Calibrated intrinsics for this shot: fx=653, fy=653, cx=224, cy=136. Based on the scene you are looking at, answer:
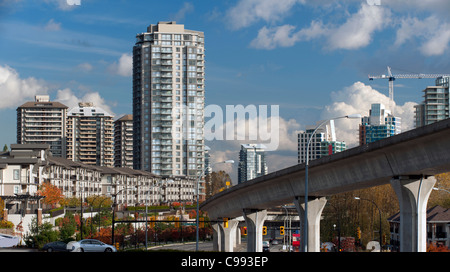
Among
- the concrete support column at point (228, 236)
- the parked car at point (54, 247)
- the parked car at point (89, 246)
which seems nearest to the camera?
the parked car at point (54, 247)

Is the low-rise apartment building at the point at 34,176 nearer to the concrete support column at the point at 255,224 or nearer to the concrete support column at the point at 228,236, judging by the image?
the concrete support column at the point at 228,236

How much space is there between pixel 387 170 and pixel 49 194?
92.1 m

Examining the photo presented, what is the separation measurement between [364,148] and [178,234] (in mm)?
100341

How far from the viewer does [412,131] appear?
134 ft

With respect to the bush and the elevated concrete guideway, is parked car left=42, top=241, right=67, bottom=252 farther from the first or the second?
the bush

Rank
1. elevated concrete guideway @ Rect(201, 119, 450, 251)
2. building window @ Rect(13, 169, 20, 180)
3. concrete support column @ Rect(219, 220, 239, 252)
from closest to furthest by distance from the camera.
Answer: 1. elevated concrete guideway @ Rect(201, 119, 450, 251)
2. concrete support column @ Rect(219, 220, 239, 252)
3. building window @ Rect(13, 169, 20, 180)

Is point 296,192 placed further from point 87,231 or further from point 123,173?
point 123,173

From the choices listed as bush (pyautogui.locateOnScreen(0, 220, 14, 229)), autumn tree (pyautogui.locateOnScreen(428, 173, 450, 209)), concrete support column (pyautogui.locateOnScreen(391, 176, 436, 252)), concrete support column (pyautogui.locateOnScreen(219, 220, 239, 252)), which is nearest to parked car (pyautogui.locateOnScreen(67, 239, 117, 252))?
concrete support column (pyautogui.locateOnScreen(391, 176, 436, 252))

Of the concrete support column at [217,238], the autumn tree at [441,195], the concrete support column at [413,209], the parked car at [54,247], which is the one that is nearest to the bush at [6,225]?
the concrete support column at [217,238]

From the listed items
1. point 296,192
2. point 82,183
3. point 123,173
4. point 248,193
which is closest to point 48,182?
point 82,183

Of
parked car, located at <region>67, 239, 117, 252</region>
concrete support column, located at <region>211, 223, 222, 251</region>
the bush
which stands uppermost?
parked car, located at <region>67, 239, 117, 252</region>

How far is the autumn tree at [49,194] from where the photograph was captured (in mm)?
123463

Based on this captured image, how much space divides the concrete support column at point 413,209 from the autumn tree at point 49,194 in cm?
8990

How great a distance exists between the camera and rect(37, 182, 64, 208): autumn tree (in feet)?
405
